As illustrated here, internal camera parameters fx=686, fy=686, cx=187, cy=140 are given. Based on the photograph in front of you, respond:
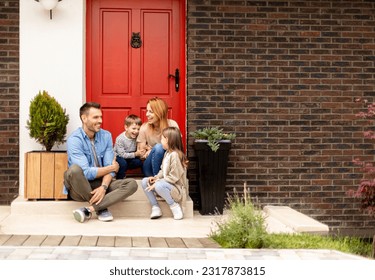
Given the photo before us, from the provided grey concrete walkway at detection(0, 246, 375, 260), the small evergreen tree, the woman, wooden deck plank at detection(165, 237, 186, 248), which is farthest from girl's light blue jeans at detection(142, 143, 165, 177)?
grey concrete walkway at detection(0, 246, 375, 260)

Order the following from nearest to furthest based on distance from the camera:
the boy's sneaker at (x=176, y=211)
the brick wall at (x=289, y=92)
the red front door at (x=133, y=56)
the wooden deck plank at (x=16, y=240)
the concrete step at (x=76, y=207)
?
the wooden deck plank at (x=16, y=240) → the boy's sneaker at (x=176, y=211) → the concrete step at (x=76, y=207) → the brick wall at (x=289, y=92) → the red front door at (x=133, y=56)

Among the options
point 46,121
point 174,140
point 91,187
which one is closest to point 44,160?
point 46,121

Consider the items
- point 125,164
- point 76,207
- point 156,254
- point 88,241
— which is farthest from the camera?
point 125,164

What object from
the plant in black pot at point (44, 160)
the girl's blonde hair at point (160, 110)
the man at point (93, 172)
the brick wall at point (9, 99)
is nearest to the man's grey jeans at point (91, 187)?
the man at point (93, 172)

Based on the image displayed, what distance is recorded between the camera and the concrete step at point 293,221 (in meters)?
7.11

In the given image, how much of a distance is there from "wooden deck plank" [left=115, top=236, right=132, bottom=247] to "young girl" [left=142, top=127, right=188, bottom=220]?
1.28 metres

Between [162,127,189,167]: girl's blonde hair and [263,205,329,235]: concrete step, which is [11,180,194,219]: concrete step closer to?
[162,127,189,167]: girl's blonde hair

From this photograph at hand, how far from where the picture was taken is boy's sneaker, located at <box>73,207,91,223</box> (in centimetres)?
727

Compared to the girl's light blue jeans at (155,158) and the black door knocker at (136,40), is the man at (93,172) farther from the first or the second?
the black door knocker at (136,40)

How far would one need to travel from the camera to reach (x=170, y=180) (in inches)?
301

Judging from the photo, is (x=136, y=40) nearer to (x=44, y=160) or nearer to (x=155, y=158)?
(x=155, y=158)

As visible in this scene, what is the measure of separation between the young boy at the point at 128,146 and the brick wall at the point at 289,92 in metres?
0.82

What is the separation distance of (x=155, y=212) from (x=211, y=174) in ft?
3.04

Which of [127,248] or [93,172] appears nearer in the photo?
[127,248]
